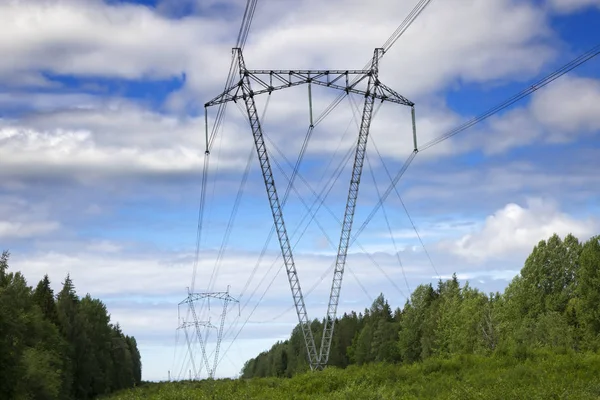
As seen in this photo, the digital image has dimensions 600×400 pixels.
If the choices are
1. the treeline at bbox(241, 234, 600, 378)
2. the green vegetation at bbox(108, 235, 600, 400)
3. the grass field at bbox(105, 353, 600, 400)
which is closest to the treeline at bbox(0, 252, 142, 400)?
the green vegetation at bbox(108, 235, 600, 400)

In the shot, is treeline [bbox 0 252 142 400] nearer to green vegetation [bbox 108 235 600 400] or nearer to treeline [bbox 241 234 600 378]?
green vegetation [bbox 108 235 600 400]

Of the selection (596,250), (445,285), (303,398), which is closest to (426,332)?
(445,285)

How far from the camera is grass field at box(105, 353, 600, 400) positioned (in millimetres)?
58344

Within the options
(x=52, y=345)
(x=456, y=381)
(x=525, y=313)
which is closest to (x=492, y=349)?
(x=525, y=313)

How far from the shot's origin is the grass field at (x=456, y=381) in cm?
5834

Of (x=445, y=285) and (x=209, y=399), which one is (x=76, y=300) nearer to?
(x=445, y=285)

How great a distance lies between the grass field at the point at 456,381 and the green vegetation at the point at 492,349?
0.31ft

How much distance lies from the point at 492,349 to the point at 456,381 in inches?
1605

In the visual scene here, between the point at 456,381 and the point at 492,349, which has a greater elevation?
the point at 492,349

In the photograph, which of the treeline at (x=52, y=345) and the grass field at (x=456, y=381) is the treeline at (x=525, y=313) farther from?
the treeline at (x=52, y=345)

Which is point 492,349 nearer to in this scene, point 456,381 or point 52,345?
point 456,381

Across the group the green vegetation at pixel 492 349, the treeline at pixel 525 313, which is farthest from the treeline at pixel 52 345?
the treeline at pixel 525 313

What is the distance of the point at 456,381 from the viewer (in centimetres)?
7112

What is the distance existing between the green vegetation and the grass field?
95mm
